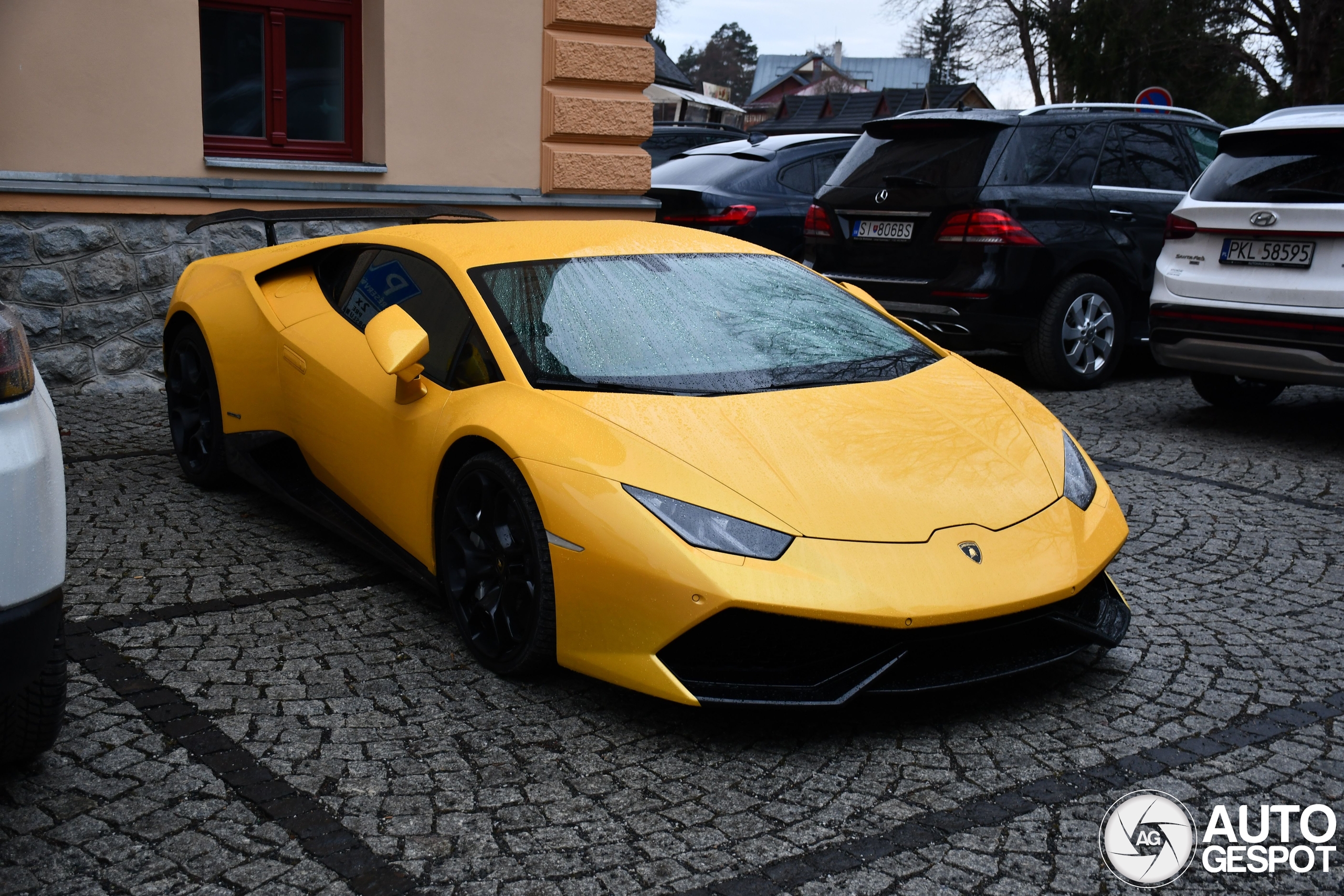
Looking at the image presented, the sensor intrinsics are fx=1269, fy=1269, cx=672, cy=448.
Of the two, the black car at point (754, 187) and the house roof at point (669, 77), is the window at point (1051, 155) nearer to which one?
the black car at point (754, 187)

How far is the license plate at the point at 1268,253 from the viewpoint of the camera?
20.9ft

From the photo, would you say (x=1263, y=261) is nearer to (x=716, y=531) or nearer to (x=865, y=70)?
(x=716, y=531)

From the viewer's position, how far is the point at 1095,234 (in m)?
8.23

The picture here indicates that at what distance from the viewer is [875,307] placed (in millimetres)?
4645

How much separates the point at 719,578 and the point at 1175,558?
2617mm

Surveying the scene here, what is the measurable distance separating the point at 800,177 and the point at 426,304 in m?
7.03

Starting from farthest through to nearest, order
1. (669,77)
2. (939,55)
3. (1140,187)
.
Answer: (939,55), (669,77), (1140,187)

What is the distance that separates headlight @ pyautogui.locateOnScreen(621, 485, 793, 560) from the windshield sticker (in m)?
1.52

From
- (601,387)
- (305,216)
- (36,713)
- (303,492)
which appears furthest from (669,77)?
(36,713)

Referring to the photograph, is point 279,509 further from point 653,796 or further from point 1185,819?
point 1185,819

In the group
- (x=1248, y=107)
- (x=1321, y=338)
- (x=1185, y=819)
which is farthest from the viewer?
(x=1248, y=107)

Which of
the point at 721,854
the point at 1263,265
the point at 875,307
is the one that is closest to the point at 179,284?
the point at 875,307

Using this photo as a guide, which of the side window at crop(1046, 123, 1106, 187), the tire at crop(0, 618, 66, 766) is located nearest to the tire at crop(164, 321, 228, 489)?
the tire at crop(0, 618, 66, 766)

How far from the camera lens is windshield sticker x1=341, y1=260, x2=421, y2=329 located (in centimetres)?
436
